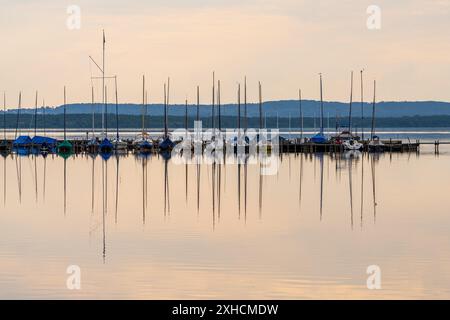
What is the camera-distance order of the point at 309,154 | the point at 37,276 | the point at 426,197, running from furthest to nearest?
the point at 309,154 → the point at 426,197 → the point at 37,276

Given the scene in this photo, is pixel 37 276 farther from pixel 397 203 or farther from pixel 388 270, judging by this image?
pixel 397 203

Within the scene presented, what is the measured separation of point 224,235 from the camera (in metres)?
34.4

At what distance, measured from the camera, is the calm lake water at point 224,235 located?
2527 centimetres

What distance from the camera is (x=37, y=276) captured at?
86.6 feet

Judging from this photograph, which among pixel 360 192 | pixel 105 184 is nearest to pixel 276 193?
pixel 360 192

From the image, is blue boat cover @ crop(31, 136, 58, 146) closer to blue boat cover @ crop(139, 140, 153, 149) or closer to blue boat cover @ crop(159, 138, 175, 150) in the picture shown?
blue boat cover @ crop(139, 140, 153, 149)

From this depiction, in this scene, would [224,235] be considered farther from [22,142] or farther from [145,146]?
[22,142]

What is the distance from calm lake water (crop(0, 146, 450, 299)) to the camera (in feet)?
82.9

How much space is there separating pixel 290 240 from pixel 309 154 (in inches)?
2518

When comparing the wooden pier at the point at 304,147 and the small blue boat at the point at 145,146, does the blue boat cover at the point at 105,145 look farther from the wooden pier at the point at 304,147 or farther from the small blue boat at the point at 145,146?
the small blue boat at the point at 145,146
